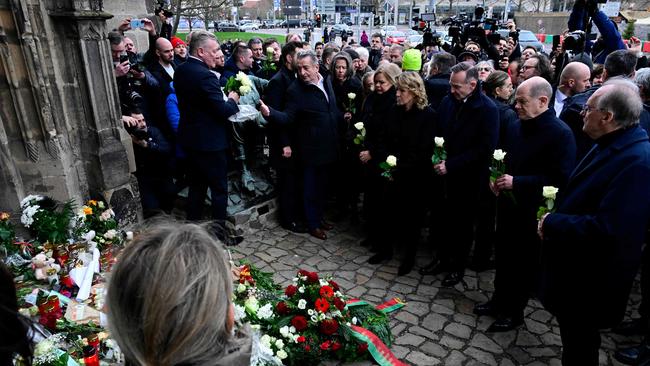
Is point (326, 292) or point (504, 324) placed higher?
point (326, 292)

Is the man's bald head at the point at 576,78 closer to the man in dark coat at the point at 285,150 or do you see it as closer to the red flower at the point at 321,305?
the man in dark coat at the point at 285,150

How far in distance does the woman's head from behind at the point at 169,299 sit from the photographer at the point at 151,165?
13.3 ft

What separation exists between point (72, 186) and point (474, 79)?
4054 millimetres

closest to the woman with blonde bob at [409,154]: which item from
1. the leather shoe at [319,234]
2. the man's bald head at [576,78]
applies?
the leather shoe at [319,234]

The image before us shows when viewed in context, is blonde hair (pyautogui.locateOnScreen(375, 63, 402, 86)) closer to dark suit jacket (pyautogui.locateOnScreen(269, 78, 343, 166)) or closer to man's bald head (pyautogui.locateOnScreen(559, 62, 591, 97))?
dark suit jacket (pyautogui.locateOnScreen(269, 78, 343, 166))

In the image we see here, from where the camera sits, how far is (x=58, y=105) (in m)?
4.29

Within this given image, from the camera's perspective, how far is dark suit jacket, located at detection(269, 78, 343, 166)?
5.41m

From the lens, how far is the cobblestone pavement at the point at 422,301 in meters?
3.63

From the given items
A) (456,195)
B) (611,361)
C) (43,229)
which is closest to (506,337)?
(611,361)

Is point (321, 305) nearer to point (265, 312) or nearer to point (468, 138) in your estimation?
point (265, 312)

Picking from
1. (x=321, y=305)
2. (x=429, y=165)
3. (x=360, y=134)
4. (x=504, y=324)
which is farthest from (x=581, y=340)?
(x=360, y=134)

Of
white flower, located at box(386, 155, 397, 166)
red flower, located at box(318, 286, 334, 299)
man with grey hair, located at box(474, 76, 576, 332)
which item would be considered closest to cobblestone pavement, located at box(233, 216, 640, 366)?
man with grey hair, located at box(474, 76, 576, 332)

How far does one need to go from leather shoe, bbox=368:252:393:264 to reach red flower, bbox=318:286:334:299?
5.56 feet

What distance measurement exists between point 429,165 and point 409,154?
10.1 inches
